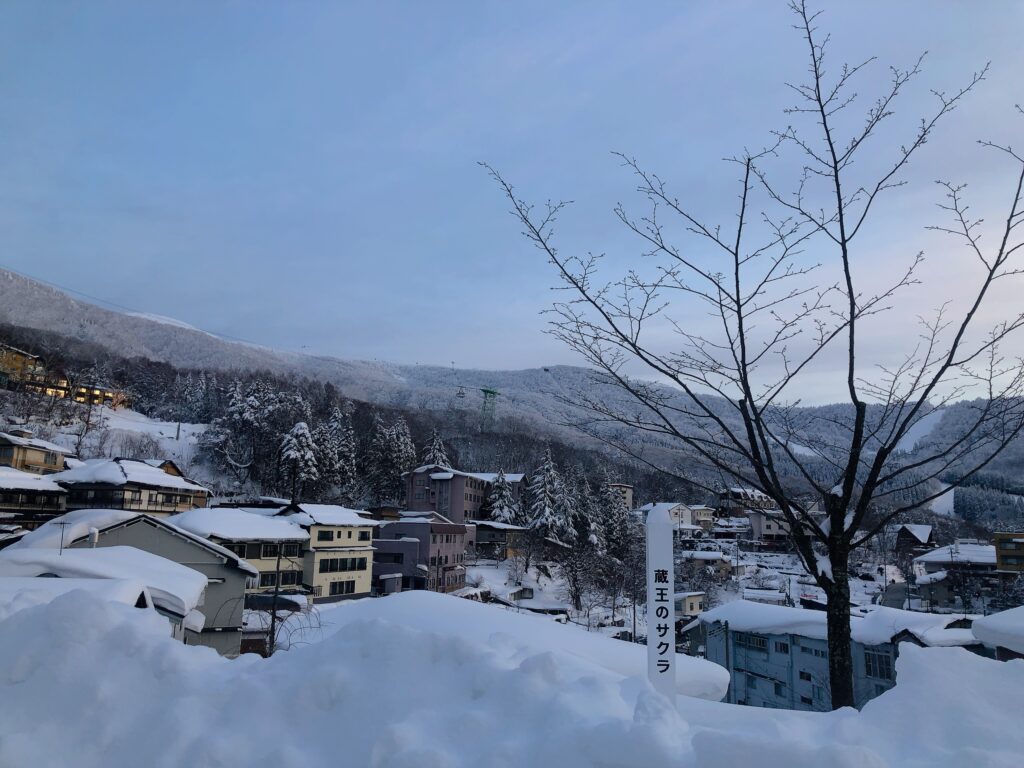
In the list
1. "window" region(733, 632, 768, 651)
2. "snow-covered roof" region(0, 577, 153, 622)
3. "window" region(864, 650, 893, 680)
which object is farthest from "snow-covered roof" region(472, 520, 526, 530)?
"snow-covered roof" region(0, 577, 153, 622)

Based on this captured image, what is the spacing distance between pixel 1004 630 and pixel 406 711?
824cm

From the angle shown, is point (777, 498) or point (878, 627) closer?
point (777, 498)

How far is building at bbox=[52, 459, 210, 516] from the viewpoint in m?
26.7

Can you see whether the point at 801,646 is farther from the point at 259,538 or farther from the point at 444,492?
the point at 444,492

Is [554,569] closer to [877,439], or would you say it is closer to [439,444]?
[439,444]

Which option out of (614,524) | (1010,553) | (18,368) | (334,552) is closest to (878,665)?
(334,552)

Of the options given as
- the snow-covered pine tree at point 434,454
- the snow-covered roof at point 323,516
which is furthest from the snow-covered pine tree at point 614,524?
the snow-covered roof at point 323,516

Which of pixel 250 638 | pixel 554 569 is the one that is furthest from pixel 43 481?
pixel 554 569

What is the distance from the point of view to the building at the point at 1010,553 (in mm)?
34844

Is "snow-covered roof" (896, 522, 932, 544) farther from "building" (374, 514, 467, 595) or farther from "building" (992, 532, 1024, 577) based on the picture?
"building" (374, 514, 467, 595)

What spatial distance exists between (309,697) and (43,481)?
102 feet

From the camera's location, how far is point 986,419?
12.0ft

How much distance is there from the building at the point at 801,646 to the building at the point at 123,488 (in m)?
23.5

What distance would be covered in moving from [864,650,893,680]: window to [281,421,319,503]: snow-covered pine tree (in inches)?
1294
